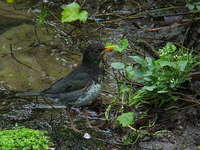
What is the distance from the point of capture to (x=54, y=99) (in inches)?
193

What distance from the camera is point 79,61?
6.04 meters

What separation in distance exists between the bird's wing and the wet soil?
0.81ft

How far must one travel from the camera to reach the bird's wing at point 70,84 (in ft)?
15.8

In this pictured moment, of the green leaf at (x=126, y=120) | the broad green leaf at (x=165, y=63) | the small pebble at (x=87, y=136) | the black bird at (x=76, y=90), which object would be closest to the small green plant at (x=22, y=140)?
the small pebble at (x=87, y=136)

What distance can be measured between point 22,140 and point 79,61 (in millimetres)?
2407

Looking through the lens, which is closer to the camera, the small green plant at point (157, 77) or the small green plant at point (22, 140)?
the small green plant at point (22, 140)

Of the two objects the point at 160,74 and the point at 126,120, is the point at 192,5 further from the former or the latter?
the point at 126,120

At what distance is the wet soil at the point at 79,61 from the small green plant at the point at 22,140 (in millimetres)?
313

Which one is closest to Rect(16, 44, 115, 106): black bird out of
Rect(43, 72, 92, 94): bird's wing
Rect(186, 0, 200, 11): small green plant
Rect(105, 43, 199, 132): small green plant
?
Rect(43, 72, 92, 94): bird's wing

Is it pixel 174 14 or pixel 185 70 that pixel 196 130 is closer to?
pixel 185 70

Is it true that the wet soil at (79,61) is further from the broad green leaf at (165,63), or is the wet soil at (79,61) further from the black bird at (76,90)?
the broad green leaf at (165,63)

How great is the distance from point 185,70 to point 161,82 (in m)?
0.28

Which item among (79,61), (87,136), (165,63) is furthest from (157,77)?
(79,61)

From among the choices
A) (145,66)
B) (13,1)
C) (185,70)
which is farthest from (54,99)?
(13,1)
